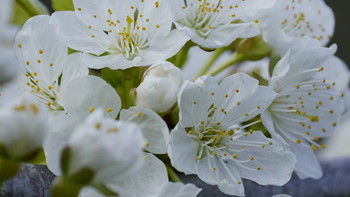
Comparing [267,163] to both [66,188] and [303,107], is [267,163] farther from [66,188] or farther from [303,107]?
[66,188]

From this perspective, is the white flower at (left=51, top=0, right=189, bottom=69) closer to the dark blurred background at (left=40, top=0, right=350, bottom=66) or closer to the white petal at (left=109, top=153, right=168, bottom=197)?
the white petal at (left=109, top=153, right=168, bottom=197)

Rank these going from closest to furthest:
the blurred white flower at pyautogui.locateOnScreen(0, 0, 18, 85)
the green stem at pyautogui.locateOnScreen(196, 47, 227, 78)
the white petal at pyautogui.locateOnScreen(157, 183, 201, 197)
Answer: the blurred white flower at pyautogui.locateOnScreen(0, 0, 18, 85) → the white petal at pyautogui.locateOnScreen(157, 183, 201, 197) → the green stem at pyautogui.locateOnScreen(196, 47, 227, 78)

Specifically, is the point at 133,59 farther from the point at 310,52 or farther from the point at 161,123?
the point at 310,52

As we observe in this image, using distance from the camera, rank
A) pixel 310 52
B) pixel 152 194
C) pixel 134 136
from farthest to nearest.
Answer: pixel 310 52 < pixel 152 194 < pixel 134 136

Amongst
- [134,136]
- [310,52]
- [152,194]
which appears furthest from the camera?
[310,52]

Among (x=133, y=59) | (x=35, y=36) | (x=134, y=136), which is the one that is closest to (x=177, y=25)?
(x=133, y=59)

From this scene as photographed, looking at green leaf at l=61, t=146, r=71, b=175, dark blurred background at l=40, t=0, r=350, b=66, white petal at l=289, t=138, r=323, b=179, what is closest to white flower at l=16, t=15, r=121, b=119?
green leaf at l=61, t=146, r=71, b=175

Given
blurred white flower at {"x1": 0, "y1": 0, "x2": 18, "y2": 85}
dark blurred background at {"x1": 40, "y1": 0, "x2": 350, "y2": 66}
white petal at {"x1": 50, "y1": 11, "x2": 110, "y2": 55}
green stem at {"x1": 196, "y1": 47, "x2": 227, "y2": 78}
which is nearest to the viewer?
blurred white flower at {"x1": 0, "y1": 0, "x2": 18, "y2": 85}

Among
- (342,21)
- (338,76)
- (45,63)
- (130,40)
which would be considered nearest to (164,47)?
(130,40)

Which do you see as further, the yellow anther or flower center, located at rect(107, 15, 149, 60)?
flower center, located at rect(107, 15, 149, 60)
